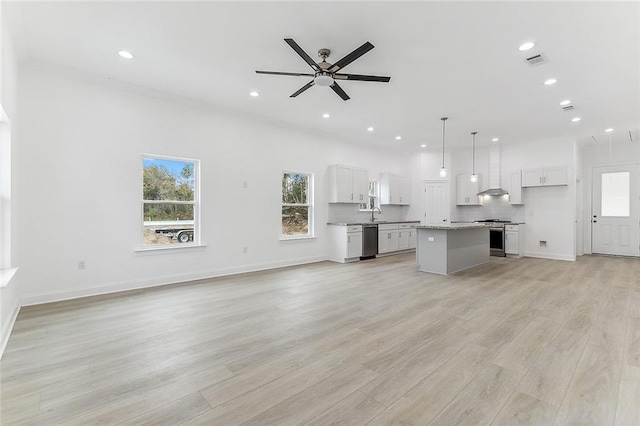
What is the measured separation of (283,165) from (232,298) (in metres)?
3.25

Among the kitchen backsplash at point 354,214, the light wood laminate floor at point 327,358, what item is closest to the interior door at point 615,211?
the light wood laminate floor at point 327,358

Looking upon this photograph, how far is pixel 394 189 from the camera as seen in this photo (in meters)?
8.88

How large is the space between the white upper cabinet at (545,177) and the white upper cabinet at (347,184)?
4.10 m

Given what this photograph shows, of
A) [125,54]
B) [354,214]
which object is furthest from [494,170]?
[125,54]

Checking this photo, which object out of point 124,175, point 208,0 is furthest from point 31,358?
point 208,0

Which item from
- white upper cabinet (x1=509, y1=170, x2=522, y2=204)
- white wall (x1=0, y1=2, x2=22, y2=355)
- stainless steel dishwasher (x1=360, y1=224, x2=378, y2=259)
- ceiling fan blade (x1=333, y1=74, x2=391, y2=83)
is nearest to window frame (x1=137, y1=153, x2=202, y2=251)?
white wall (x1=0, y1=2, x2=22, y2=355)

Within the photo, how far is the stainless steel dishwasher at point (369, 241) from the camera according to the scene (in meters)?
7.27

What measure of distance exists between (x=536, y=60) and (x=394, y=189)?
544cm

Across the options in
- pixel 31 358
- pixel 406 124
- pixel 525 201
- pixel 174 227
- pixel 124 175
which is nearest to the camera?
pixel 31 358

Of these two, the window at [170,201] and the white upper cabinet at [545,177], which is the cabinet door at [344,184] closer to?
the window at [170,201]

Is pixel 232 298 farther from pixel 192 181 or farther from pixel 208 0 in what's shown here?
pixel 208 0

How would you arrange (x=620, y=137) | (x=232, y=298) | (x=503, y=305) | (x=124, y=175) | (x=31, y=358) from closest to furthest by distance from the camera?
(x=31, y=358) < (x=503, y=305) < (x=232, y=298) < (x=124, y=175) < (x=620, y=137)

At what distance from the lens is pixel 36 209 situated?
3812mm

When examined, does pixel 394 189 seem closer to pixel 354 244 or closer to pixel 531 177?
pixel 354 244
